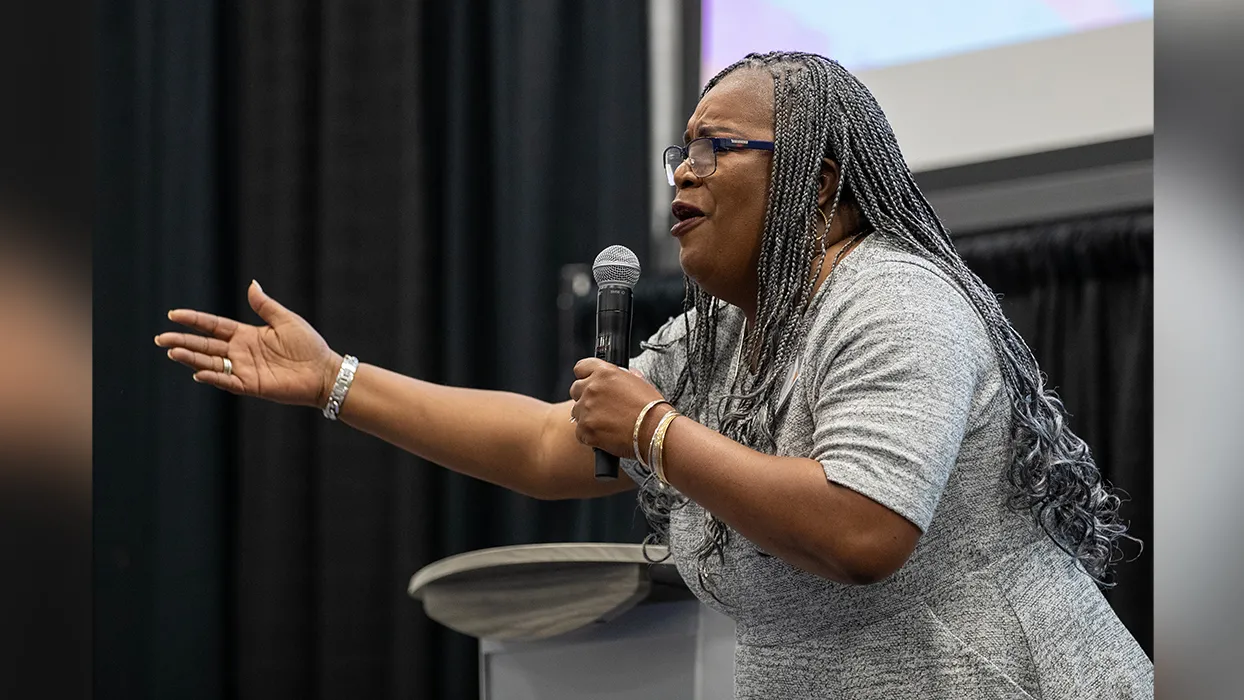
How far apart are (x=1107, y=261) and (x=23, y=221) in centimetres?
194

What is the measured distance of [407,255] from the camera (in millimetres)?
3039

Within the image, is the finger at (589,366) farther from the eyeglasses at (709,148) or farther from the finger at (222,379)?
the finger at (222,379)

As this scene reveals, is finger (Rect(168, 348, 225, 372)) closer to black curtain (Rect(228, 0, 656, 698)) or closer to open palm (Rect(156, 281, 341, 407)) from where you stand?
open palm (Rect(156, 281, 341, 407))

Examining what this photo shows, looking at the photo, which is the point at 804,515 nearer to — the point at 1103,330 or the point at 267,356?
the point at 267,356

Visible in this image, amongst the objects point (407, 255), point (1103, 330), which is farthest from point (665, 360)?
point (407, 255)

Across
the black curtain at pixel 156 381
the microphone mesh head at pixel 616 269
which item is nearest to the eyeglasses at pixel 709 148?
the microphone mesh head at pixel 616 269

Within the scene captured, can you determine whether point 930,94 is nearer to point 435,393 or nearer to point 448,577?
point 435,393

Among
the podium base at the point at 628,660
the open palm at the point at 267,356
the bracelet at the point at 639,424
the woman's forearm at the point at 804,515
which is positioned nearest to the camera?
the woman's forearm at the point at 804,515

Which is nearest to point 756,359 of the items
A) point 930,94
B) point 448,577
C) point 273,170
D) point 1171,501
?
point 448,577

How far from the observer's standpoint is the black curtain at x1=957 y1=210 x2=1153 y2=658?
193 cm

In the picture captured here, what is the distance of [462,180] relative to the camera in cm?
308

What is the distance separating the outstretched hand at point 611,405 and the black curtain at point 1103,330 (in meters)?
0.98

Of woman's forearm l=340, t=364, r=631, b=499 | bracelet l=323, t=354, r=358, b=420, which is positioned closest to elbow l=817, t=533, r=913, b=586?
woman's forearm l=340, t=364, r=631, b=499

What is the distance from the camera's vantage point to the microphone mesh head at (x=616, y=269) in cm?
139
